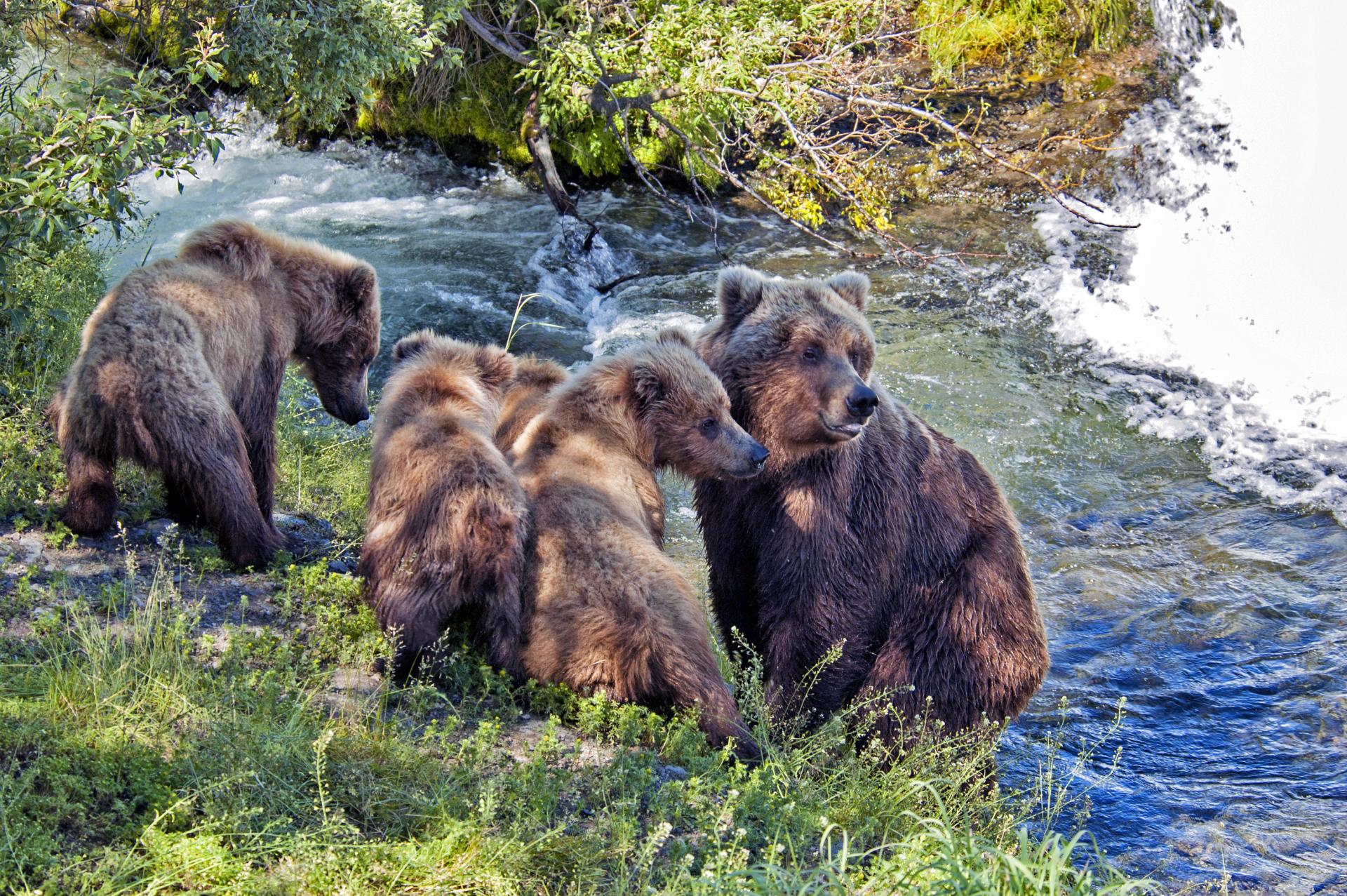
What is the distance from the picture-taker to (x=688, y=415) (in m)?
5.37

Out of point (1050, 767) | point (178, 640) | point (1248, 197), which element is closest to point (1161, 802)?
point (1050, 767)

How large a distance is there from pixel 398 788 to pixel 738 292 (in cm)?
276

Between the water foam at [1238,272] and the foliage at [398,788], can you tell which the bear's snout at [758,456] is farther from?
the water foam at [1238,272]

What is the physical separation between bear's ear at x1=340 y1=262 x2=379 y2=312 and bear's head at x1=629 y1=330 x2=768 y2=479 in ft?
6.01

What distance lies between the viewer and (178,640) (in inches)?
169

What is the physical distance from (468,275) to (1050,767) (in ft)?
28.6

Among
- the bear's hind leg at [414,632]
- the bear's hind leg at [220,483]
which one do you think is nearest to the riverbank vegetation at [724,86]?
the bear's hind leg at [220,483]

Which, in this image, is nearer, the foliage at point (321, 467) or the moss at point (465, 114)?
the foliage at point (321, 467)

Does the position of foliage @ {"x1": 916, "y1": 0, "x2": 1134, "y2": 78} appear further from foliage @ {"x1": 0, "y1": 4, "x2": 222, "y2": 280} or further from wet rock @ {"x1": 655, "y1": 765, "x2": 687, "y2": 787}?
wet rock @ {"x1": 655, "y1": 765, "x2": 687, "y2": 787}

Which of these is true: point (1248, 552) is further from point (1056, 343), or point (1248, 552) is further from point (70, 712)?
point (70, 712)

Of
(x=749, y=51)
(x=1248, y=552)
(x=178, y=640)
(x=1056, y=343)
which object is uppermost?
(x=749, y=51)

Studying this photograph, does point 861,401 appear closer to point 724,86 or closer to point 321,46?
point 321,46

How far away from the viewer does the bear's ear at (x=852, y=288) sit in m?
5.64

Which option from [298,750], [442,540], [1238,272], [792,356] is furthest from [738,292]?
[1238,272]
